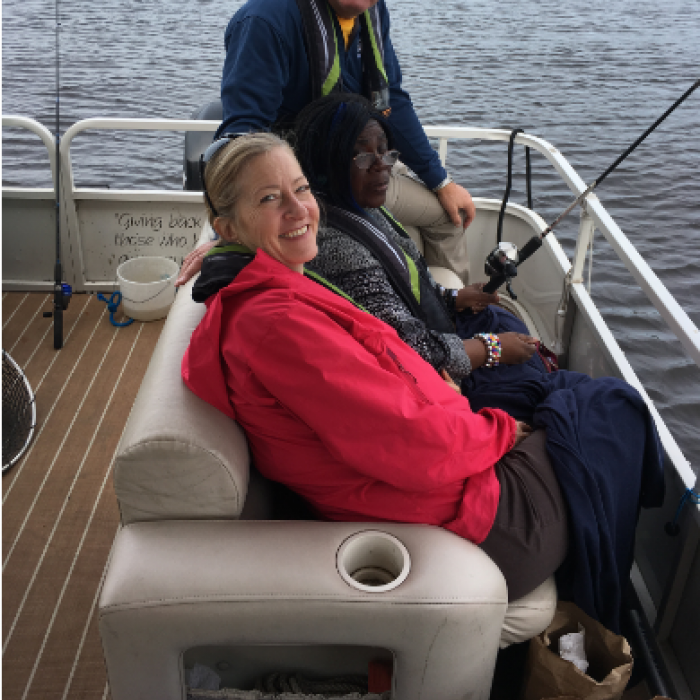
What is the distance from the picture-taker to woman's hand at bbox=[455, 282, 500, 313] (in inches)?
88.2

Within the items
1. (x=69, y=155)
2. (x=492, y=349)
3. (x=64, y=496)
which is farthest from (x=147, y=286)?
(x=492, y=349)

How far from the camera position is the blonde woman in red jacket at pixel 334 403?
4.15 feet

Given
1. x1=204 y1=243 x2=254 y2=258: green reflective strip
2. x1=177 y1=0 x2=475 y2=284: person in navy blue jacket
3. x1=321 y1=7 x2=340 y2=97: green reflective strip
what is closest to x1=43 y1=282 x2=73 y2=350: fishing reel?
x1=177 y1=0 x2=475 y2=284: person in navy blue jacket

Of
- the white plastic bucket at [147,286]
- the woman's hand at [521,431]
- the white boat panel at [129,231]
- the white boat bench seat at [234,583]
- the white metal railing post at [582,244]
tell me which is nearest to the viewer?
the white boat bench seat at [234,583]

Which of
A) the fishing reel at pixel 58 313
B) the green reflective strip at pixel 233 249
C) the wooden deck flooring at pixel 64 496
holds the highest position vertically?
the green reflective strip at pixel 233 249

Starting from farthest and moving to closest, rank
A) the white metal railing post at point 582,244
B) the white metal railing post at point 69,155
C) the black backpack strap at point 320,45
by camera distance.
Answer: the white metal railing post at point 69,155, the white metal railing post at point 582,244, the black backpack strap at point 320,45

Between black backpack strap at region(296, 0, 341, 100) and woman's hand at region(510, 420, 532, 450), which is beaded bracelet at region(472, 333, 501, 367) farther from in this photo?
black backpack strap at region(296, 0, 341, 100)

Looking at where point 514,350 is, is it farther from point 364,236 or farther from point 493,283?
point 364,236

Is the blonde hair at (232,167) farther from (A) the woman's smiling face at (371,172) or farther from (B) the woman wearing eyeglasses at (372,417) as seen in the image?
(A) the woman's smiling face at (371,172)

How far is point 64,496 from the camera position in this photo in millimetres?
2322

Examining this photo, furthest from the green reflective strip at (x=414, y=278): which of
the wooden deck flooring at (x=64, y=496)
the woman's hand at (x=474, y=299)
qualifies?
the wooden deck flooring at (x=64, y=496)

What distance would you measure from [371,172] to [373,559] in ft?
3.18

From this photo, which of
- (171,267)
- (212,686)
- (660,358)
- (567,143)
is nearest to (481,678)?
(212,686)

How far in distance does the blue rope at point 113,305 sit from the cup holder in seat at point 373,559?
2160 millimetres
